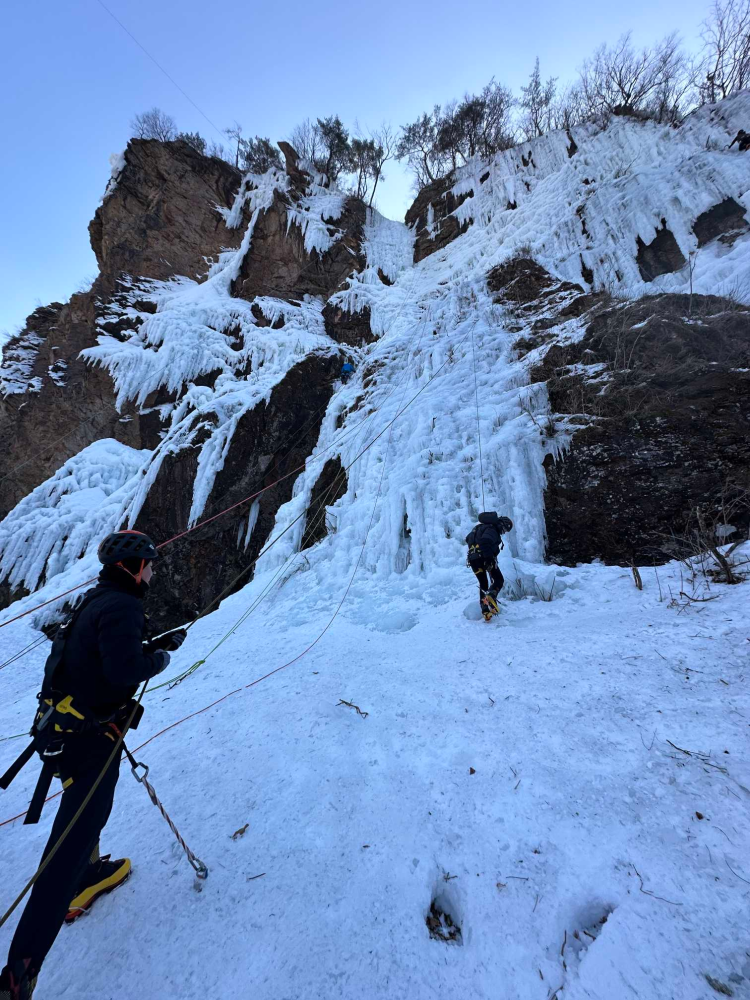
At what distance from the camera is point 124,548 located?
6.43 ft

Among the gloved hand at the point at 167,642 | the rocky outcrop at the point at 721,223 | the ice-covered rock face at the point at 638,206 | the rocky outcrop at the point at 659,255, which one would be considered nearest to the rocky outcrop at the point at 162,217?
the ice-covered rock face at the point at 638,206

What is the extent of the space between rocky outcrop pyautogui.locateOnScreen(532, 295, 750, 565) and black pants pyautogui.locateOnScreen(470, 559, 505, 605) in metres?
1.09

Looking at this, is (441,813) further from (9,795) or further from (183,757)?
(9,795)

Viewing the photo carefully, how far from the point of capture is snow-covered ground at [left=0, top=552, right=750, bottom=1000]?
4.46ft

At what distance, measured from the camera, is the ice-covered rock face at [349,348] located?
20.7 feet

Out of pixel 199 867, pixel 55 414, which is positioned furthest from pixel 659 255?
pixel 55 414

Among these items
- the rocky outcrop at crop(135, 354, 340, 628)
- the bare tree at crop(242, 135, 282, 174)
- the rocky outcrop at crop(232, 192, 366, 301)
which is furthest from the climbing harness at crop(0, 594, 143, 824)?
the bare tree at crop(242, 135, 282, 174)

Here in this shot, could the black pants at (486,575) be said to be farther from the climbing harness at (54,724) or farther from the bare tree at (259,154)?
the bare tree at (259,154)

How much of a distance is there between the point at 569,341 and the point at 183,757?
829cm

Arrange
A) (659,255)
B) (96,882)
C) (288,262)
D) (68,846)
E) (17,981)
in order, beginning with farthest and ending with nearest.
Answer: (288,262)
(659,255)
(96,882)
(68,846)
(17,981)

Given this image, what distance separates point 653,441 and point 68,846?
6.49 metres

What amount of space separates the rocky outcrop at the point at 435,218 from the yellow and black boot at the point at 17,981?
63.6 feet

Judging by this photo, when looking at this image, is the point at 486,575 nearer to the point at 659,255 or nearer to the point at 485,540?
the point at 485,540

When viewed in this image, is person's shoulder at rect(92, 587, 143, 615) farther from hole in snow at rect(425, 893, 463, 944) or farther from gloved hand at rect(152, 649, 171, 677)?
hole in snow at rect(425, 893, 463, 944)
